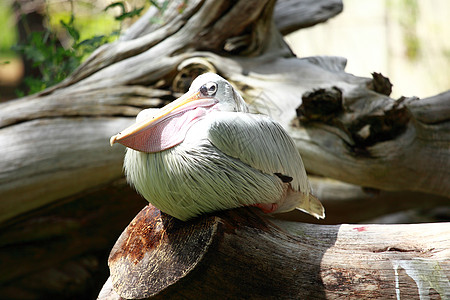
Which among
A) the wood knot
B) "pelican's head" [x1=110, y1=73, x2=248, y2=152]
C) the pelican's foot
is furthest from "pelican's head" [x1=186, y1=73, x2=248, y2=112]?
the wood knot

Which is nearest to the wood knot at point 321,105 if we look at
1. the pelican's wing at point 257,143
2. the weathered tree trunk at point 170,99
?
the weathered tree trunk at point 170,99

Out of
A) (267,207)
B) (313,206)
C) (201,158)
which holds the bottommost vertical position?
(313,206)

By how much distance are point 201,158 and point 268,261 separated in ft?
1.21

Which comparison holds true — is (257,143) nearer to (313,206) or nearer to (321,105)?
(313,206)

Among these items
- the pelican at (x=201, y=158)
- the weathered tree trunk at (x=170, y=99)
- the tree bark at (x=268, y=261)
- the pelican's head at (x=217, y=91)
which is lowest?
the weathered tree trunk at (x=170, y=99)

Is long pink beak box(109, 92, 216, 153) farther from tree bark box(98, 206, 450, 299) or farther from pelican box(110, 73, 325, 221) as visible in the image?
tree bark box(98, 206, 450, 299)

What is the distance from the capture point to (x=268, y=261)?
1482 millimetres

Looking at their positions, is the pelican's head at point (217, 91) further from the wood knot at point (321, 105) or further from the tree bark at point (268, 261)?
the wood knot at point (321, 105)

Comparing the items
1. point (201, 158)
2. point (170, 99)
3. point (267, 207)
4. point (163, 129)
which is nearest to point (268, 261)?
point (267, 207)

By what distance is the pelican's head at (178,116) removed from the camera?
1480 mm

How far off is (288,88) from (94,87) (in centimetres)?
111

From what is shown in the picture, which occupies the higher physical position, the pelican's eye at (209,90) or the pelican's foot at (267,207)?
the pelican's eye at (209,90)

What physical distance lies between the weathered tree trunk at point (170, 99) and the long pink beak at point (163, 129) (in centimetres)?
94

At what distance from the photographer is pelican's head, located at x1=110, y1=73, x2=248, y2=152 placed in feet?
4.86
